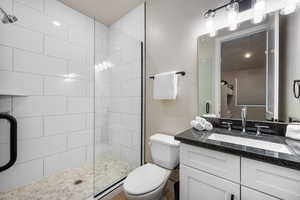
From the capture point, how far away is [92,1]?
1.93 metres

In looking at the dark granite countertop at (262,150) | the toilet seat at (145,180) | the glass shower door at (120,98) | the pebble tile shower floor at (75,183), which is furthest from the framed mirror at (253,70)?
the pebble tile shower floor at (75,183)

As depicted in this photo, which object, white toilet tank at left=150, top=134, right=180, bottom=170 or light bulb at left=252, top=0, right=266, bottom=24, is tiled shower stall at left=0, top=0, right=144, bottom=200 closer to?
white toilet tank at left=150, top=134, right=180, bottom=170

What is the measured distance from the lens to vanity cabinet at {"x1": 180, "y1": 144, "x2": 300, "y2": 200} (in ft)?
2.21

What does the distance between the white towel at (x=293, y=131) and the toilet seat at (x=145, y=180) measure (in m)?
1.03

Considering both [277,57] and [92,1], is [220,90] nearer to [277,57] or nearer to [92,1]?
[277,57]

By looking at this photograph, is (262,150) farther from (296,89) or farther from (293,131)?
(296,89)

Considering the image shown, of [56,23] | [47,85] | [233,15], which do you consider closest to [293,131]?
[233,15]

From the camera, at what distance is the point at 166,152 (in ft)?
4.61

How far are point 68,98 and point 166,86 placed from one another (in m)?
1.52

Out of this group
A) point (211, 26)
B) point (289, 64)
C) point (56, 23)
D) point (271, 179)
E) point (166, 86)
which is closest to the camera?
point (271, 179)

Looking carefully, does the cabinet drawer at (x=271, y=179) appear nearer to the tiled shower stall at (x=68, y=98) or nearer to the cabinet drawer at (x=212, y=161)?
the cabinet drawer at (x=212, y=161)

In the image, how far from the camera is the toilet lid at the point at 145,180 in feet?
3.64

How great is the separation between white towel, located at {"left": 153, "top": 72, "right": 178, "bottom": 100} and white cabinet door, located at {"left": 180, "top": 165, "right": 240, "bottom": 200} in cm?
81

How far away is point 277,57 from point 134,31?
186 centimetres
